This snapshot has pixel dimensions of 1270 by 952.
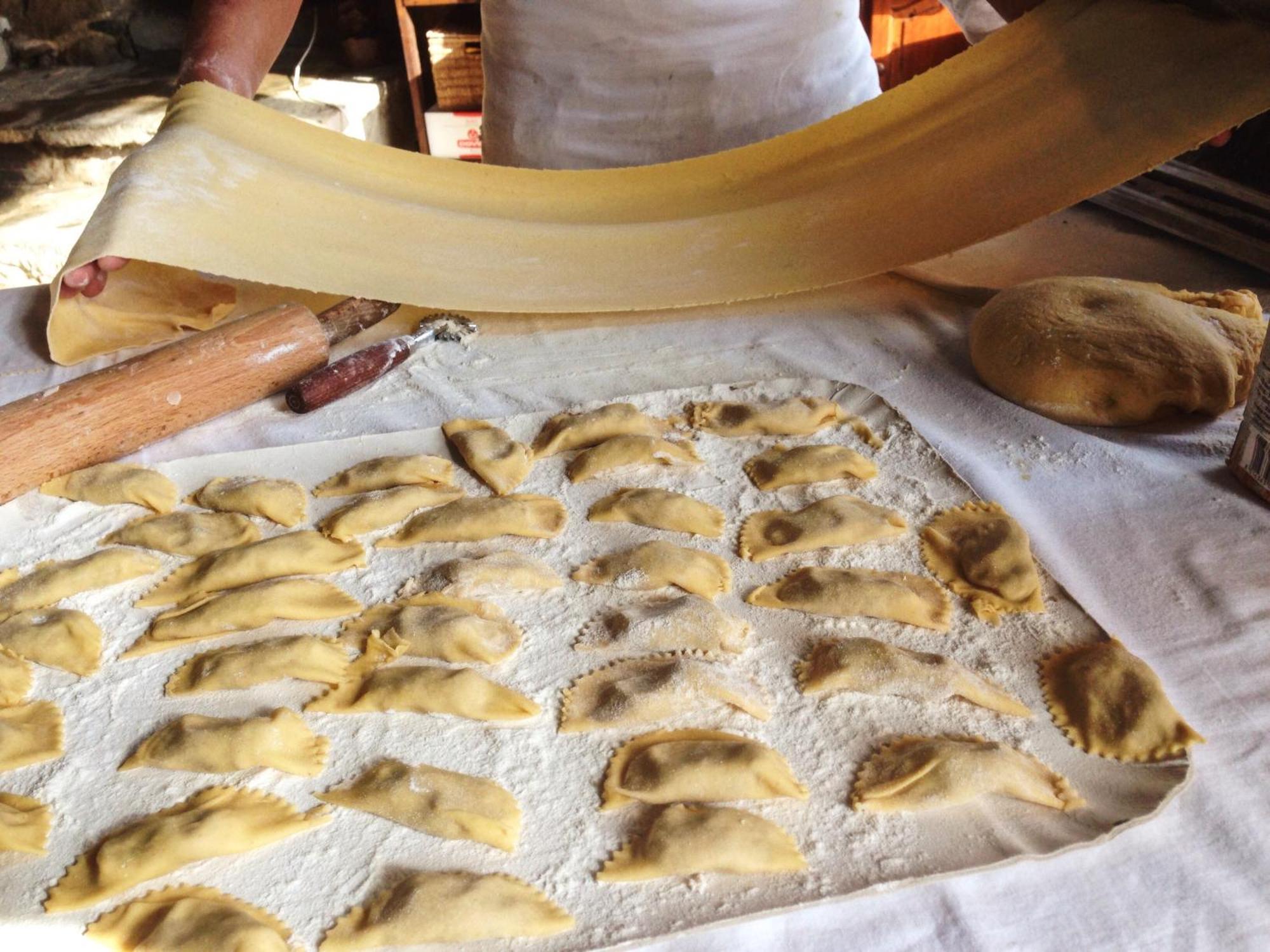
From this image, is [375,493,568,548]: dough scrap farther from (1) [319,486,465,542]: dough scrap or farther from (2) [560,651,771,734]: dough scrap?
(2) [560,651,771,734]: dough scrap

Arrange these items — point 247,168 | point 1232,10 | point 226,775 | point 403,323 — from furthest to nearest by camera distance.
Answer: point 403,323, point 247,168, point 1232,10, point 226,775

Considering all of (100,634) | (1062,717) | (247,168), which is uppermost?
(247,168)

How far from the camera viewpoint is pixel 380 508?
181 cm

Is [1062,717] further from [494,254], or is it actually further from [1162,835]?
[494,254]

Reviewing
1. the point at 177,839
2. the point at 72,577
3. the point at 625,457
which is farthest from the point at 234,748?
the point at 625,457

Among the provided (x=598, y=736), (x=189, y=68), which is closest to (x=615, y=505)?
(x=598, y=736)

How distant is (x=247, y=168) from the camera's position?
2301 millimetres

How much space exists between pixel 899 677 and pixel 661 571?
41 cm

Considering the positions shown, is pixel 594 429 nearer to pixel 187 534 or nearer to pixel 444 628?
pixel 444 628

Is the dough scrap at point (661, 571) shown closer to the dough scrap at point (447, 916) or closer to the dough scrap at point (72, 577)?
the dough scrap at point (447, 916)

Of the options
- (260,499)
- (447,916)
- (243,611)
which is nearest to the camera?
(447,916)

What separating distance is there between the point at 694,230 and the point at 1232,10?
1211 mm

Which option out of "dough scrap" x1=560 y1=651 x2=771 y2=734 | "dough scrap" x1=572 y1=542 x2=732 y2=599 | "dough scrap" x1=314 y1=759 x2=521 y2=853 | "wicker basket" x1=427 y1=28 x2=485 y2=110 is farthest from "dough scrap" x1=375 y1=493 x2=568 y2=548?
"wicker basket" x1=427 y1=28 x2=485 y2=110

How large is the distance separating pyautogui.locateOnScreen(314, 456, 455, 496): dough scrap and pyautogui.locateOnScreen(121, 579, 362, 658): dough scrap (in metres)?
0.27
